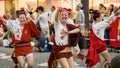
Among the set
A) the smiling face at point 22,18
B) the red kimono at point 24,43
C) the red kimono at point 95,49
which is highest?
the smiling face at point 22,18

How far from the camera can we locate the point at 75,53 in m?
8.59

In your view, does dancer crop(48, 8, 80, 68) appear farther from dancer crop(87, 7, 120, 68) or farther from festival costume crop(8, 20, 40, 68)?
dancer crop(87, 7, 120, 68)

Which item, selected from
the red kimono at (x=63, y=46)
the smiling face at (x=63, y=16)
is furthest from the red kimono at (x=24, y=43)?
the smiling face at (x=63, y=16)

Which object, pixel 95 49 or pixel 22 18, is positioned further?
pixel 95 49

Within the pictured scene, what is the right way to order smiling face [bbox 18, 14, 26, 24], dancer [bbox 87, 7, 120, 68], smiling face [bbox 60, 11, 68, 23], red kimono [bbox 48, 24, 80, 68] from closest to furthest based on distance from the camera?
smiling face [bbox 60, 11, 68, 23] → red kimono [bbox 48, 24, 80, 68] → smiling face [bbox 18, 14, 26, 24] → dancer [bbox 87, 7, 120, 68]

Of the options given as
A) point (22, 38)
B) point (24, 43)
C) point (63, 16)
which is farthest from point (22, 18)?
point (63, 16)

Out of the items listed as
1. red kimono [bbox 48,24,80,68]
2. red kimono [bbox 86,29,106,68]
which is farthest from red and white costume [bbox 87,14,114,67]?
red kimono [bbox 48,24,80,68]

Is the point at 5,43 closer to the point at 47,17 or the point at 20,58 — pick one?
the point at 47,17

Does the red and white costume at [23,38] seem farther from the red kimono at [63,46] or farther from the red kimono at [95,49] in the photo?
the red kimono at [95,49]

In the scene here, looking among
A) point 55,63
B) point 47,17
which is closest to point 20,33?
point 55,63

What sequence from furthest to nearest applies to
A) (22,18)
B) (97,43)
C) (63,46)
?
(97,43) → (22,18) → (63,46)

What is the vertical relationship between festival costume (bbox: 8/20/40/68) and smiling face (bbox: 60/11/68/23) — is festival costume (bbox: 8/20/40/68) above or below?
below

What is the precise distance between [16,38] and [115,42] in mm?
6763

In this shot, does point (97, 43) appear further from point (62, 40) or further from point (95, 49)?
point (62, 40)
